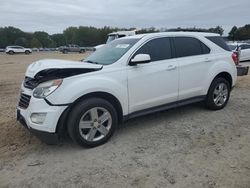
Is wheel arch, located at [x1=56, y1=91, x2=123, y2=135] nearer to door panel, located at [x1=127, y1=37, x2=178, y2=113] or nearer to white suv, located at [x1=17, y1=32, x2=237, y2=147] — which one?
white suv, located at [x1=17, y1=32, x2=237, y2=147]

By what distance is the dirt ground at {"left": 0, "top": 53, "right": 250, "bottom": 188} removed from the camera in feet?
11.2

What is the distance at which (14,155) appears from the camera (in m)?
4.21

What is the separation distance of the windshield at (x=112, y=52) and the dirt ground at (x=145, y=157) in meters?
1.31

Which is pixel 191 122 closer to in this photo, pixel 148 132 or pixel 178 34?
pixel 148 132

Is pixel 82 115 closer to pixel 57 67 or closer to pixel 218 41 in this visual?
pixel 57 67

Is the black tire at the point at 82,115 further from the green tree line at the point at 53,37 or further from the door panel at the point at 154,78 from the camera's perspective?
the green tree line at the point at 53,37

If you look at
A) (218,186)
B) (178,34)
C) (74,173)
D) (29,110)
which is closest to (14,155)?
(29,110)

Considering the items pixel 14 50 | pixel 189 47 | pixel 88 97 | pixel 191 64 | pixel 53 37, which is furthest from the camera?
pixel 53 37

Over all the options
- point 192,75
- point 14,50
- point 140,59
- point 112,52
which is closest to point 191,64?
point 192,75

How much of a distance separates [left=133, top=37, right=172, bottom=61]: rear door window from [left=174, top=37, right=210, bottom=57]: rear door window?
22cm

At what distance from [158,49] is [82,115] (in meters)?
2.00

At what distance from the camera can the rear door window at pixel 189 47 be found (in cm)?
548

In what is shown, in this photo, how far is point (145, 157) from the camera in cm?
400

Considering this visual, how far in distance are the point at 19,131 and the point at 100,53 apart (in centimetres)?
212
